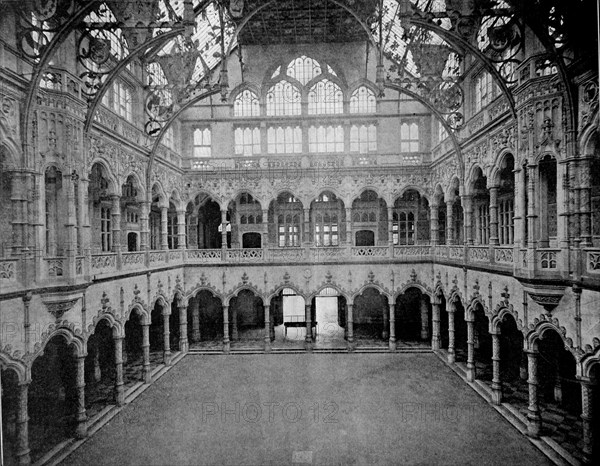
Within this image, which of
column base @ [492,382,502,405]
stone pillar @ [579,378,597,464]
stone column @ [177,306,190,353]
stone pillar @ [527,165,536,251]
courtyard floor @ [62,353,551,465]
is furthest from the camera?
stone column @ [177,306,190,353]

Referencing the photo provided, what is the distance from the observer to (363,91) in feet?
83.5

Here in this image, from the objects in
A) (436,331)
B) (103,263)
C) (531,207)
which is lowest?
(436,331)

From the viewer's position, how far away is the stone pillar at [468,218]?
57.4 feet

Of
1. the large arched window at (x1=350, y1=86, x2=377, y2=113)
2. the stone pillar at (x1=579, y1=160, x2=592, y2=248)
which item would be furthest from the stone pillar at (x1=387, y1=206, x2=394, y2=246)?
the stone pillar at (x1=579, y1=160, x2=592, y2=248)

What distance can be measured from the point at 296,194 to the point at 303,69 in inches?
343

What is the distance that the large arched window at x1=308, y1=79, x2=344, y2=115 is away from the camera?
25516 mm

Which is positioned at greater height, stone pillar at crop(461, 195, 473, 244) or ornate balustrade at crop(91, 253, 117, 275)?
stone pillar at crop(461, 195, 473, 244)

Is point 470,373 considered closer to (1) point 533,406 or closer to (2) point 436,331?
(1) point 533,406

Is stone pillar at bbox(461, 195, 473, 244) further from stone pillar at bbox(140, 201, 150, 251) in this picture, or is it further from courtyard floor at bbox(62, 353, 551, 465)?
stone pillar at bbox(140, 201, 150, 251)

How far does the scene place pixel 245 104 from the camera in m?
25.7

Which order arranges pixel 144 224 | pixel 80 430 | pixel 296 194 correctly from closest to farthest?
pixel 80 430, pixel 144 224, pixel 296 194

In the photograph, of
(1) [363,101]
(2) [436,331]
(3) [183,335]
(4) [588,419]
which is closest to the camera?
(4) [588,419]

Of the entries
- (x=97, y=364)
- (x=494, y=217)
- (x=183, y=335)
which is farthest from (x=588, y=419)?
(x=183, y=335)

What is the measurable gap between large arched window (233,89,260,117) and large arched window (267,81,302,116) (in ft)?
3.09
